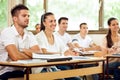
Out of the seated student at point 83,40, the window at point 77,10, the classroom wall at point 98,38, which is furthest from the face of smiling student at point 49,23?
the window at point 77,10

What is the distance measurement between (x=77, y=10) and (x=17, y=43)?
13.3 feet

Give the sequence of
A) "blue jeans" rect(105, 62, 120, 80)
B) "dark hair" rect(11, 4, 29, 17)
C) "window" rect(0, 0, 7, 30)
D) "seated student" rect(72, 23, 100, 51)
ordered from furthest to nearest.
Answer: "window" rect(0, 0, 7, 30) < "seated student" rect(72, 23, 100, 51) < "blue jeans" rect(105, 62, 120, 80) < "dark hair" rect(11, 4, 29, 17)

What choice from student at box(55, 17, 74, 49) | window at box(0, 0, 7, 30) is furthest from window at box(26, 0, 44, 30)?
student at box(55, 17, 74, 49)

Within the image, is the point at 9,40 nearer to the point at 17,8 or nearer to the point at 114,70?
the point at 17,8

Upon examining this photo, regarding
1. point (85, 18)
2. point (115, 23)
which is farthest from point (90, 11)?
point (115, 23)

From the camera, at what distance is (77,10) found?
6848 millimetres

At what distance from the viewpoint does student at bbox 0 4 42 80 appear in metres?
2.76

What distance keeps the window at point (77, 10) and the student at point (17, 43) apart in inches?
143

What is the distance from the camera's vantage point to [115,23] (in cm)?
484

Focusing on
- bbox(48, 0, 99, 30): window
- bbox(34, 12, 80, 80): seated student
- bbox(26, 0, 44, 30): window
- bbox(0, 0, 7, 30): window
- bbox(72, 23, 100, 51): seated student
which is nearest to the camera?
bbox(34, 12, 80, 80): seated student

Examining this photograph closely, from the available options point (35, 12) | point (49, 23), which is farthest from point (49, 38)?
point (35, 12)

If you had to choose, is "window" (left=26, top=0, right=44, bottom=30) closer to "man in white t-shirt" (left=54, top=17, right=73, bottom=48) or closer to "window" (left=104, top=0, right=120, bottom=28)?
"window" (left=104, top=0, right=120, bottom=28)

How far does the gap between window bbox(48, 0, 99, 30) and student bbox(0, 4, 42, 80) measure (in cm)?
364

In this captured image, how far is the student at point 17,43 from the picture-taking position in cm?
276
